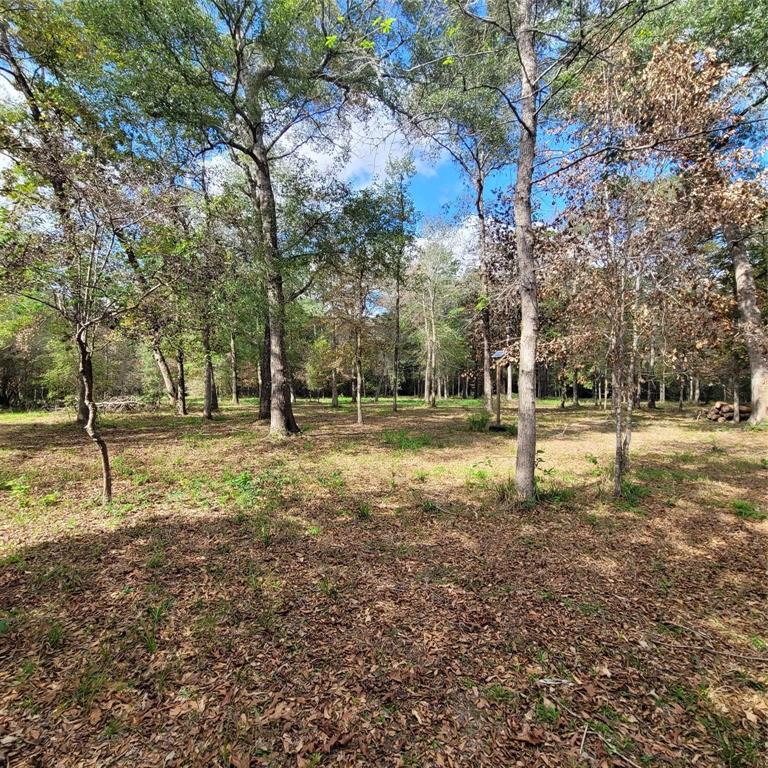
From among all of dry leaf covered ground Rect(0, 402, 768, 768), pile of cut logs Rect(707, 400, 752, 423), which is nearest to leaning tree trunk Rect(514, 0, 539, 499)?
dry leaf covered ground Rect(0, 402, 768, 768)

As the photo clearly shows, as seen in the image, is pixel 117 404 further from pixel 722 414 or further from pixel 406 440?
pixel 722 414

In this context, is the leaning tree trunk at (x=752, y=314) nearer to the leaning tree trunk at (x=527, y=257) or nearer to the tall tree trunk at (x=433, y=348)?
the leaning tree trunk at (x=527, y=257)

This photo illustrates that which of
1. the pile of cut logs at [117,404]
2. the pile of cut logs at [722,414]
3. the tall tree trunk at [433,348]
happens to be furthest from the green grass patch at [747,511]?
the tall tree trunk at [433,348]

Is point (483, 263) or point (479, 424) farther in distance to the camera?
point (479, 424)

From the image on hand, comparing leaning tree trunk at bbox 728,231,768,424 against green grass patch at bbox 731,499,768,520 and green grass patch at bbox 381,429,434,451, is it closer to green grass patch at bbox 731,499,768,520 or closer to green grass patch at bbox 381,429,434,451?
green grass patch at bbox 731,499,768,520

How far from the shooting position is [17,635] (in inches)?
113

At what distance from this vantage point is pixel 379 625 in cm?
316

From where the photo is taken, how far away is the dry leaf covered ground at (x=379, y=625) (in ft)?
7.05

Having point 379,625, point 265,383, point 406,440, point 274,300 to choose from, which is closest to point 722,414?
point 406,440

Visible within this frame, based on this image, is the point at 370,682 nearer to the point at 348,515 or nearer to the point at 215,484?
the point at 348,515

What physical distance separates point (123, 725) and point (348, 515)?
3496 mm

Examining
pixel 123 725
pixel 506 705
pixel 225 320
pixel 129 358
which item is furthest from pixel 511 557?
pixel 129 358

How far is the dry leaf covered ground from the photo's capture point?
2.15m

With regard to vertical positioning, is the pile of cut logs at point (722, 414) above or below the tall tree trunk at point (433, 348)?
below
